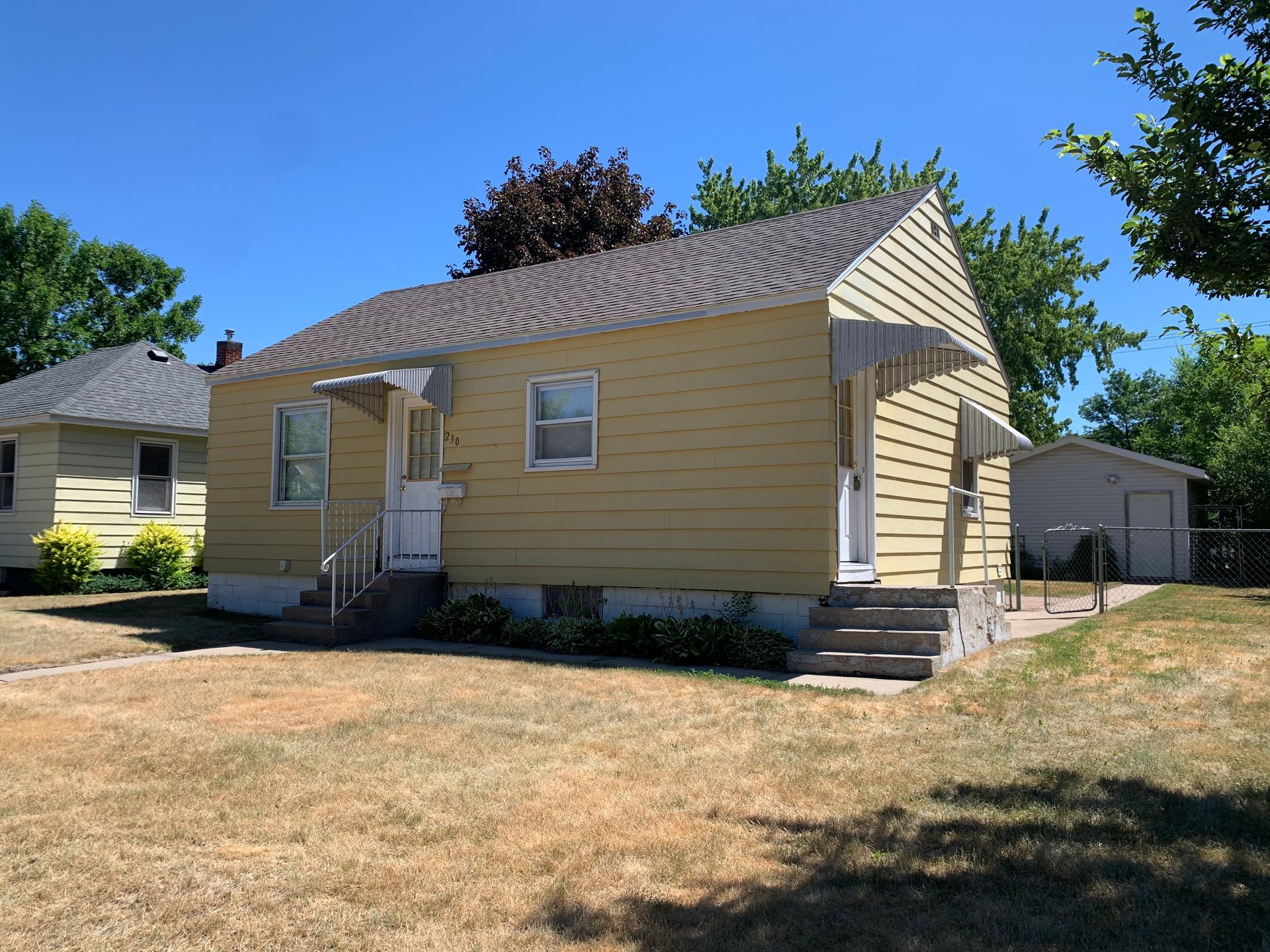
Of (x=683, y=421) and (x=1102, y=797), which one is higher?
(x=683, y=421)

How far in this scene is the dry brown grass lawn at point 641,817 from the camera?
304cm

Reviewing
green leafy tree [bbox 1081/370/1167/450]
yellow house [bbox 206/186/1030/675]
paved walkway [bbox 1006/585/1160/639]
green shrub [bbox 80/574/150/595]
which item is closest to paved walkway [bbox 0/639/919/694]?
yellow house [bbox 206/186/1030/675]

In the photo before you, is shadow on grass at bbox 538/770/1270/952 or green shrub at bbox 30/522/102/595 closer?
shadow on grass at bbox 538/770/1270/952

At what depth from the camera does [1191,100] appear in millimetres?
4125

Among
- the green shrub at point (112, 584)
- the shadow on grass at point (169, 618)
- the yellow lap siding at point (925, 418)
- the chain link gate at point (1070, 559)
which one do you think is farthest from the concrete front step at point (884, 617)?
the green shrub at point (112, 584)

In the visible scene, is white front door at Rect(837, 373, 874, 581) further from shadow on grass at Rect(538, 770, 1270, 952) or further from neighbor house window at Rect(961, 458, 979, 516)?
shadow on grass at Rect(538, 770, 1270, 952)

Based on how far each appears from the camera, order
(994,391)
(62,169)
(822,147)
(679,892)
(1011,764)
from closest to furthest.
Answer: (679,892) → (1011,764) → (994,391) → (62,169) → (822,147)

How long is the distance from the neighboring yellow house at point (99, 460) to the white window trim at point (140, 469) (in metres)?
0.02

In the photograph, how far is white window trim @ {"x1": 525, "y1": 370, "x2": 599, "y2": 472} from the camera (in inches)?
401

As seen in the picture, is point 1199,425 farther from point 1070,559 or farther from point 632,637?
point 632,637

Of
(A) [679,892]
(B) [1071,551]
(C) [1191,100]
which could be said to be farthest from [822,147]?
(A) [679,892]

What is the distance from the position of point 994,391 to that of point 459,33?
9298 mm

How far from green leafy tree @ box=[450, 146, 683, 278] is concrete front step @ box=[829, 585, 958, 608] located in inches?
751

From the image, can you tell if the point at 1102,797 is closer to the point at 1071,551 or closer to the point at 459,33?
the point at 459,33
